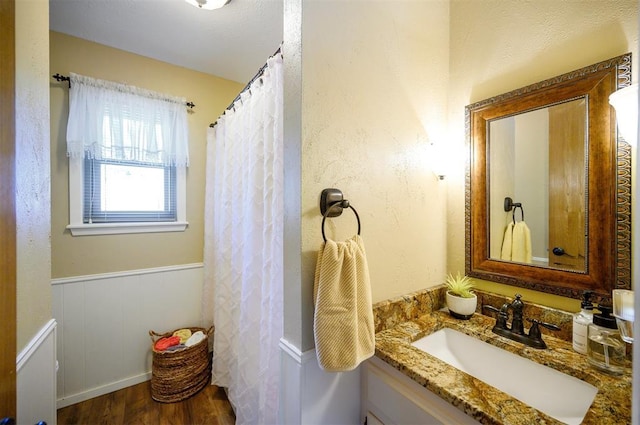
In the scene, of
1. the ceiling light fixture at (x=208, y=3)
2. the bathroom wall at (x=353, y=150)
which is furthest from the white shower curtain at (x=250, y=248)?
the ceiling light fixture at (x=208, y=3)

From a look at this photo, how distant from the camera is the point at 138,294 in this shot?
6.42 ft

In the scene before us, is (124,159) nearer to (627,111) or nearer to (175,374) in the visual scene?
(175,374)

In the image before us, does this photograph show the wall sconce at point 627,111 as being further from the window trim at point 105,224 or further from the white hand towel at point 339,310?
the window trim at point 105,224

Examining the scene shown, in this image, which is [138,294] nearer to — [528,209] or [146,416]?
[146,416]

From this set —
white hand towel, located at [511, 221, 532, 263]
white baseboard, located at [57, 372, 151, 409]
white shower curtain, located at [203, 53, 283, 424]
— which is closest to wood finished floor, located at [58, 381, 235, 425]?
white baseboard, located at [57, 372, 151, 409]

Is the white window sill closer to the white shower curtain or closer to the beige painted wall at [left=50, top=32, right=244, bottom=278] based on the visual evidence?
the beige painted wall at [left=50, top=32, right=244, bottom=278]

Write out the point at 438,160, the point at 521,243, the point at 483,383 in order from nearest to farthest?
1. the point at 483,383
2. the point at 521,243
3. the point at 438,160

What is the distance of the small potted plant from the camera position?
1158 mm

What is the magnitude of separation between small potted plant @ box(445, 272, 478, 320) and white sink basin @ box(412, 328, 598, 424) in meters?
0.10

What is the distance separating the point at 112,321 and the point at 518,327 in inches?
99.4

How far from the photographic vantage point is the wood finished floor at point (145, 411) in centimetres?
163

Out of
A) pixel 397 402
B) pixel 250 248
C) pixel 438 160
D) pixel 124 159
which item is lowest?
pixel 397 402

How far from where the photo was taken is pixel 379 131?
1.04m

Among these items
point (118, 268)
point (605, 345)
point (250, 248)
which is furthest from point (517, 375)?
point (118, 268)
